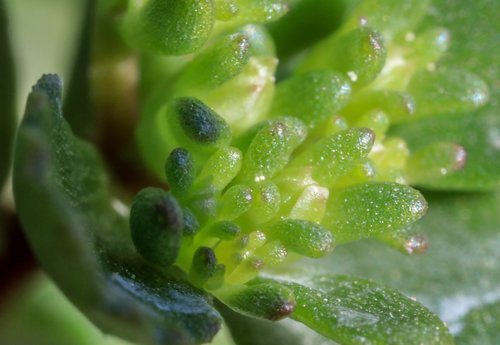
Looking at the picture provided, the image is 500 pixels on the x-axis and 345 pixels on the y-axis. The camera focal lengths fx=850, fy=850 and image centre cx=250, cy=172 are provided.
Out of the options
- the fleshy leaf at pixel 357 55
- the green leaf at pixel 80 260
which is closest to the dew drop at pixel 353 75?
the fleshy leaf at pixel 357 55

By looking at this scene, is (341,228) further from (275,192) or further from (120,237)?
(120,237)

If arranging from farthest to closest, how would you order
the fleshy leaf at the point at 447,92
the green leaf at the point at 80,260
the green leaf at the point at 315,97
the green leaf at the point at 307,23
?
the green leaf at the point at 307,23, the fleshy leaf at the point at 447,92, the green leaf at the point at 315,97, the green leaf at the point at 80,260

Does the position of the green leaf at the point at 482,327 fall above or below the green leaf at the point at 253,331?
below

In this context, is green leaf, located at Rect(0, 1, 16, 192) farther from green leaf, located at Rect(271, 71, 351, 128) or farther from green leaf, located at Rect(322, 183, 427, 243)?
green leaf, located at Rect(322, 183, 427, 243)

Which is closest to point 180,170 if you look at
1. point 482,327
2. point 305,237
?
point 305,237

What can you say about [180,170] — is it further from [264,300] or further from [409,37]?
[409,37]

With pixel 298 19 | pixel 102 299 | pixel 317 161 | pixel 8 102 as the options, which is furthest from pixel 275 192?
pixel 8 102

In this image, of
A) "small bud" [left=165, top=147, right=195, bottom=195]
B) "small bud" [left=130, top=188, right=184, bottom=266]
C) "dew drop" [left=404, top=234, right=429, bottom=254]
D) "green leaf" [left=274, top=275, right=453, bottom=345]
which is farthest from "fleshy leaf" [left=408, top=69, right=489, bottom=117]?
"small bud" [left=130, top=188, right=184, bottom=266]

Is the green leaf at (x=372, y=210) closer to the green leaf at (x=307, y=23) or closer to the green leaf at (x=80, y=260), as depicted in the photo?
the green leaf at (x=80, y=260)
